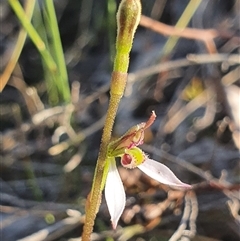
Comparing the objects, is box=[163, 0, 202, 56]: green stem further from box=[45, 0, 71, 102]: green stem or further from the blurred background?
box=[45, 0, 71, 102]: green stem

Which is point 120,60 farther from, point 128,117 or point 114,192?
point 128,117

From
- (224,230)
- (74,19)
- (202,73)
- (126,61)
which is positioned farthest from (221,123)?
(126,61)

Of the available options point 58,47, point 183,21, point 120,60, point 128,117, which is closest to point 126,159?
point 120,60

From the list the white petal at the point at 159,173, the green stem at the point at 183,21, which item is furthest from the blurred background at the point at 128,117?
the white petal at the point at 159,173

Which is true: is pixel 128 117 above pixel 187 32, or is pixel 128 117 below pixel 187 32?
below

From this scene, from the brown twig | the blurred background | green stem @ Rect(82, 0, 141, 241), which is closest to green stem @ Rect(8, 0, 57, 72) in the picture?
the blurred background

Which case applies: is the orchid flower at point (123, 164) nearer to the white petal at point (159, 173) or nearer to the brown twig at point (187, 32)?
the white petal at point (159, 173)
